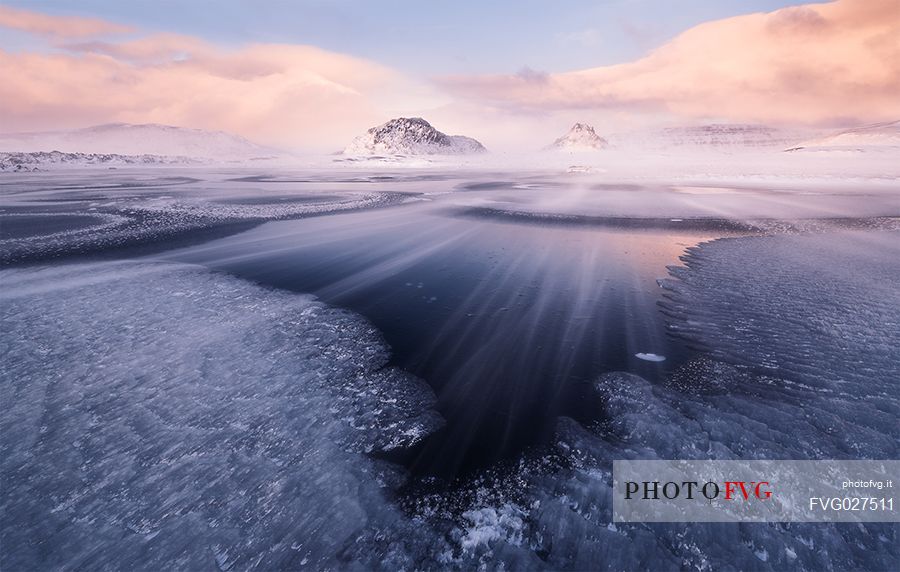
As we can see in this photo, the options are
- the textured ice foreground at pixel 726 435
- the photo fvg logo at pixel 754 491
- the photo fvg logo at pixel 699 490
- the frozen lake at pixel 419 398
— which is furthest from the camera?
the photo fvg logo at pixel 699 490

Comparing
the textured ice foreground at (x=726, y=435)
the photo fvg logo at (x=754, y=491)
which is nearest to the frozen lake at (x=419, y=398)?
the textured ice foreground at (x=726, y=435)

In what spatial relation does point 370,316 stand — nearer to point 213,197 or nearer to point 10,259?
point 10,259

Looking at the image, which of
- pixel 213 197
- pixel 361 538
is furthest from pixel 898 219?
pixel 213 197

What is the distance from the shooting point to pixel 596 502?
10.2ft

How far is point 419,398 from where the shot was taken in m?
4.43

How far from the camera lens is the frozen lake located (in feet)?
9.38

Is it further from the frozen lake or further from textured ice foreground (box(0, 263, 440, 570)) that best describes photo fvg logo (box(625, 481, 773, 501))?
textured ice foreground (box(0, 263, 440, 570))

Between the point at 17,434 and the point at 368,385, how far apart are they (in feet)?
10.2

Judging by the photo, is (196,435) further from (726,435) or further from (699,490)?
(726,435)

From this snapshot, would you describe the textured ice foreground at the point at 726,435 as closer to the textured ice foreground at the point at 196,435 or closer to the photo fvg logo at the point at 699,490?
the photo fvg logo at the point at 699,490

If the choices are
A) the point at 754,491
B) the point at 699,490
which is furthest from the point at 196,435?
the point at 754,491

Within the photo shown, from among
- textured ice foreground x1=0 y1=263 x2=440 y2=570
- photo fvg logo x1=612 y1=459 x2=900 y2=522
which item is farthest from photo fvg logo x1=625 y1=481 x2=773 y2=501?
textured ice foreground x1=0 y1=263 x2=440 y2=570

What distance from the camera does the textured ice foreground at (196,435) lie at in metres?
2.85

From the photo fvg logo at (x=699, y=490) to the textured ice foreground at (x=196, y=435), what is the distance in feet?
6.00
